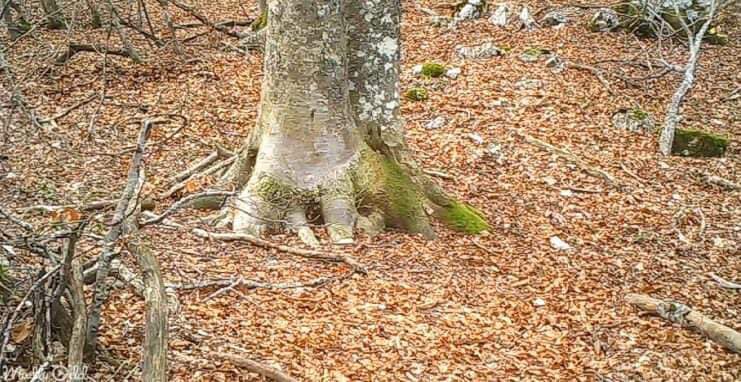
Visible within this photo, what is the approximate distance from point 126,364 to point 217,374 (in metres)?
0.41

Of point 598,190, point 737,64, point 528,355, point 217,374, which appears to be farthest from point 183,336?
point 737,64

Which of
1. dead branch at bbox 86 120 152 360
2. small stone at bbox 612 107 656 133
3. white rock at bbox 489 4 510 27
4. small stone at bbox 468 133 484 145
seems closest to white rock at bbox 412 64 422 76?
small stone at bbox 468 133 484 145

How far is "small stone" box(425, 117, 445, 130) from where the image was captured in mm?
7973

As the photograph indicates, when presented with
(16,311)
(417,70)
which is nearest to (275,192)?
(16,311)

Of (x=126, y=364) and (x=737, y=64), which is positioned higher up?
(x=126, y=364)

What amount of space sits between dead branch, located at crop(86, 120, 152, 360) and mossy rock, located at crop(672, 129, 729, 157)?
6586 millimetres

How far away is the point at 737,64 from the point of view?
10555 mm

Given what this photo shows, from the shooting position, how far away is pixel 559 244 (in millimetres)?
5488

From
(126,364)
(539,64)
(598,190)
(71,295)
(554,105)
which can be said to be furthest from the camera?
(539,64)

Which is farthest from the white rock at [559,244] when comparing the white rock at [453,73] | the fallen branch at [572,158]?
the white rock at [453,73]

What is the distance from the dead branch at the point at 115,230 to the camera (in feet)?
8.63

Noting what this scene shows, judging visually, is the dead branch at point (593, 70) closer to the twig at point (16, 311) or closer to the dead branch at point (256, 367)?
the dead branch at point (256, 367)

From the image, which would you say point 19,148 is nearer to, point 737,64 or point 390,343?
point 390,343

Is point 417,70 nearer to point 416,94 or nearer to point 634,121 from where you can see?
point 416,94
